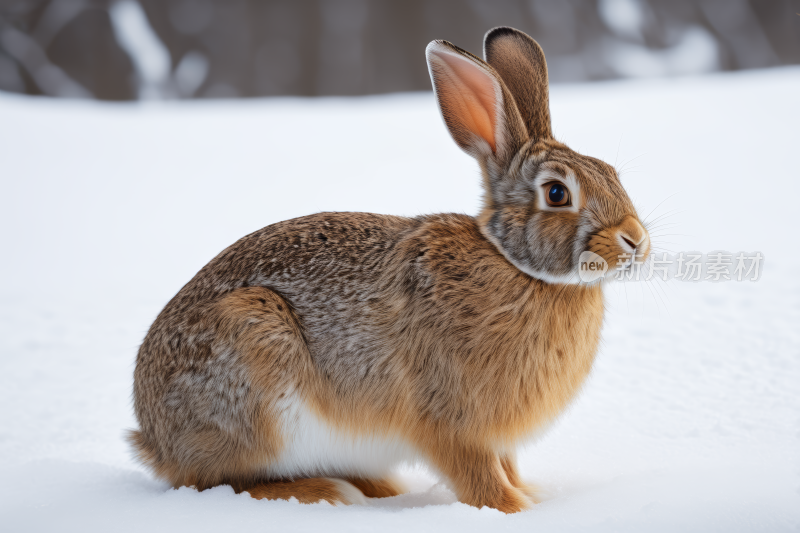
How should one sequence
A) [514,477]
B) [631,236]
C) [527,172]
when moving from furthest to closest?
[514,477] < [527,172] < [631,236]

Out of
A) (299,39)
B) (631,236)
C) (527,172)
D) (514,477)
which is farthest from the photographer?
(299,39)

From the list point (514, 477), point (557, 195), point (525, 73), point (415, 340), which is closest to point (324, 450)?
point (415, 340)

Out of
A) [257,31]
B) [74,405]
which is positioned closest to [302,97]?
[257,31]

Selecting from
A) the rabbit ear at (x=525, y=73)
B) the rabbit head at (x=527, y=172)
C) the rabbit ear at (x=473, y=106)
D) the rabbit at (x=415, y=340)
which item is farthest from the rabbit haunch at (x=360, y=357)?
the rabbit ear at (x=525, y=73)

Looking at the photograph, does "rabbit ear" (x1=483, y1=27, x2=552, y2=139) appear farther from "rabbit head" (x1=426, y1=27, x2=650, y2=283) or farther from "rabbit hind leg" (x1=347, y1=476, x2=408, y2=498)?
"rabbit hind leg" (x1=347, y1=476, x2=408, y2=498)

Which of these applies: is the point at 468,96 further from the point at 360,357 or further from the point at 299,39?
the point at 299,39

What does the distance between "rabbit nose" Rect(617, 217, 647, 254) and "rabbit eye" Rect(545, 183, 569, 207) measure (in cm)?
14

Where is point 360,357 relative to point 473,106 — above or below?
below

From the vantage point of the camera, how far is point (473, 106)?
185 centimetres

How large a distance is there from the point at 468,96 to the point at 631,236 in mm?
553

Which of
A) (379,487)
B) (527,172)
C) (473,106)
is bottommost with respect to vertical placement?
(379,487)

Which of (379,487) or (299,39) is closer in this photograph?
(379,487)

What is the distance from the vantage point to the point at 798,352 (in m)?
2.61

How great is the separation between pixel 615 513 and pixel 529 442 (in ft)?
0.95
